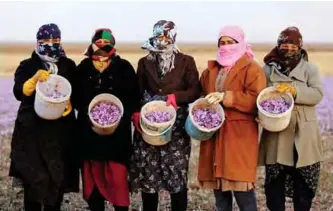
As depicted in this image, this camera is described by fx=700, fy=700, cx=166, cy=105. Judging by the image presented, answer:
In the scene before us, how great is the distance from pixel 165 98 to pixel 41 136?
702 millimetres

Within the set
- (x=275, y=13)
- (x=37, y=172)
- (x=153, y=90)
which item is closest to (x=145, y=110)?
(x=153, y=90)

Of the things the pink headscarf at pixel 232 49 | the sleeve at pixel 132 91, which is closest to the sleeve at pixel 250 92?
the pink headscarf at pixel 232 49

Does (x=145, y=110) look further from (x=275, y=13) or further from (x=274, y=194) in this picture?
(x=275, y=13)

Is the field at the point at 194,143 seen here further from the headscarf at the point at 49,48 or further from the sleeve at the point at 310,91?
the sleeve at the point at 310,91

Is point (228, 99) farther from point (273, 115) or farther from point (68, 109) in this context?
point (68, 109)

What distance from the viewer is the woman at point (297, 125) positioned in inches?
144

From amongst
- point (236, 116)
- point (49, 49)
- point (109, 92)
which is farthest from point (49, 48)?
point (236, 116)

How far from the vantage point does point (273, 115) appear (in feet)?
11.6

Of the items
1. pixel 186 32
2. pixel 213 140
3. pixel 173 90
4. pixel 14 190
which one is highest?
pixel 186 32

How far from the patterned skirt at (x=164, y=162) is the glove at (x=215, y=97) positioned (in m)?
0.26

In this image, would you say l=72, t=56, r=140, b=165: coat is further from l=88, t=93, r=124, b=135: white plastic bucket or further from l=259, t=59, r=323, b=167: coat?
l=259, t=59, r=323, b=167: coat

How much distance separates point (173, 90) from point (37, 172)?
0.86 m

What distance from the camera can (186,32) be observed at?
483 cm

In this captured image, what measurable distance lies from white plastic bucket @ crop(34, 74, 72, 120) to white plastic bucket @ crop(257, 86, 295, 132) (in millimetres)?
1006
